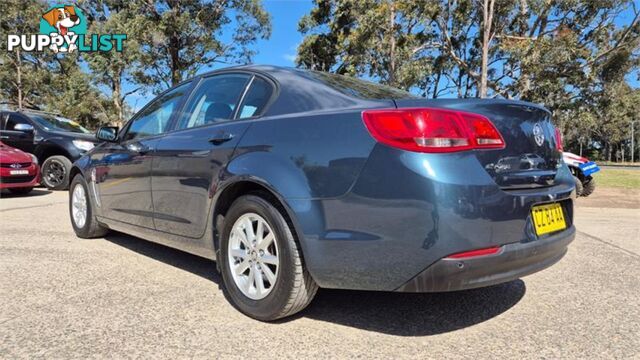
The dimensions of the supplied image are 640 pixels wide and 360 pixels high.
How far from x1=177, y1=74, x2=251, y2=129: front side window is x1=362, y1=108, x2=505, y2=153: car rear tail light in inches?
46.8

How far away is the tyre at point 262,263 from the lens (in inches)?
98.5

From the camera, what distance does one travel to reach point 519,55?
17.0 meters

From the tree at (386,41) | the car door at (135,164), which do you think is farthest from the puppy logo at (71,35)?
the car door at (135,164)

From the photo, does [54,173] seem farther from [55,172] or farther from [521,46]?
[521,46]

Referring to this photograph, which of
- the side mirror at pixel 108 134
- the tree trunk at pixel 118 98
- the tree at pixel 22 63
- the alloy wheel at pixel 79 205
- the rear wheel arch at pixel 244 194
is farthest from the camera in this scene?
the tree at pixel 22 63

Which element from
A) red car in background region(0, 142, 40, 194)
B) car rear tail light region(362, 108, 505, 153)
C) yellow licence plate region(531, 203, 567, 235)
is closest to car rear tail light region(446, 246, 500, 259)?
yellow licence plate region(531, 203, 567, 235)

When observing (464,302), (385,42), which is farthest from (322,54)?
(464,302)

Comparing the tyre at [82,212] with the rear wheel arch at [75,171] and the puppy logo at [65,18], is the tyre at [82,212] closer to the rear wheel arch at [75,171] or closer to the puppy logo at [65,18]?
the rear wheel arch at [75,171]

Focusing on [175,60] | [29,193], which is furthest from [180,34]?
[29,193]

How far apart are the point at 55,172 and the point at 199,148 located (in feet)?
27.0

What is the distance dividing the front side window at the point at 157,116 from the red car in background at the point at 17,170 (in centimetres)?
554

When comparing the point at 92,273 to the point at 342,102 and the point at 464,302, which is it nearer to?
the point at 342,102

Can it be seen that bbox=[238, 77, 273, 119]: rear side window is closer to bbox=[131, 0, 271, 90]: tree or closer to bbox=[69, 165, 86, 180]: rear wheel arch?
bbox=[69, 165, 86, 180]: rear wheel arch

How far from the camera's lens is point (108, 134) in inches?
173
